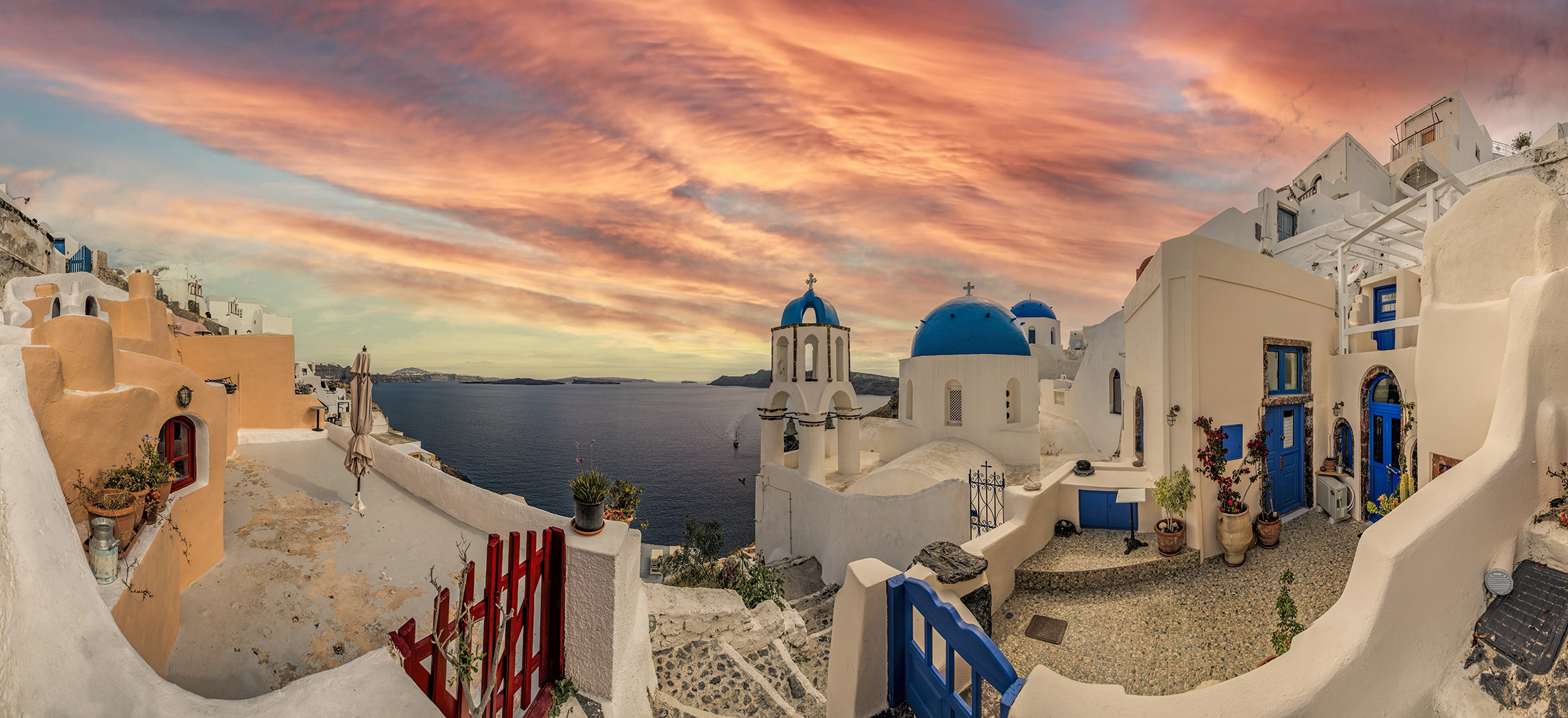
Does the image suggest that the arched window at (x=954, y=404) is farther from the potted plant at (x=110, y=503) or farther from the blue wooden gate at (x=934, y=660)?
the potted plant at (x=110, y=503)

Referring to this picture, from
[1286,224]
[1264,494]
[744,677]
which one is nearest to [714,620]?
[744,677]

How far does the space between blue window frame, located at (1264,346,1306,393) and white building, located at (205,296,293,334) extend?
29715mm

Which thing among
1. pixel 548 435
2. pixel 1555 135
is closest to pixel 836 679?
pixel 1555 135

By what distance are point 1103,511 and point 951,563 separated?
4.58m

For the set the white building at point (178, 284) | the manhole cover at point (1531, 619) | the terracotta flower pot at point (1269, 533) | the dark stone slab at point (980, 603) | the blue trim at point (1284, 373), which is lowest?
the dark stone slab at point (980, 603)

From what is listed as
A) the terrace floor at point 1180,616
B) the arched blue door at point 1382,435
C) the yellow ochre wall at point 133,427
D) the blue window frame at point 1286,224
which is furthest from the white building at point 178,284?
the blue window frame at point 1286,224

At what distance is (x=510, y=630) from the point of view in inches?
168

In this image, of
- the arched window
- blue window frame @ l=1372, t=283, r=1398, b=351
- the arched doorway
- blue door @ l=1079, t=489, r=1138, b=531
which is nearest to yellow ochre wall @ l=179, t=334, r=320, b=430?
the arched doorway

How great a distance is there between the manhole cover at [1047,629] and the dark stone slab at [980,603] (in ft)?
3.16

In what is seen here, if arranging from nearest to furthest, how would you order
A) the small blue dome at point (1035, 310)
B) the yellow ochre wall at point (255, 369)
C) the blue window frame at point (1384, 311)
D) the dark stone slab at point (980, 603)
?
the dark stone slab at point (980, 603), the blue window frame at point (1384, 311), the yellow ochre wall at point (255, 369), the small blue dome at point (1035, 310)

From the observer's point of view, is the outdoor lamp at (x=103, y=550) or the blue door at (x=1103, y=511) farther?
the blue door at (x=1103, y=511)

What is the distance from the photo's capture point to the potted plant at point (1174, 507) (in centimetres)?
761

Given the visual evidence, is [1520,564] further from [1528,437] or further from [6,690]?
[6,690]

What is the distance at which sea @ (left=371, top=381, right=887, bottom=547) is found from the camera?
39719mm
